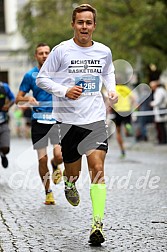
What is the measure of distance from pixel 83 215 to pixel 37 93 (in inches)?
74.2

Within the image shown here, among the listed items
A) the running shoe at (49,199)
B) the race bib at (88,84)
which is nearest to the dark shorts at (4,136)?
the running shoe at (49,199)

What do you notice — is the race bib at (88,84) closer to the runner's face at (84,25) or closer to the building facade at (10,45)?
the runner's face at (84,25)

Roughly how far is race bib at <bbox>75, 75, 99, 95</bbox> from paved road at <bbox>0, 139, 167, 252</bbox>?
1.20 metres

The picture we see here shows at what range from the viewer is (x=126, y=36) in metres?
21.2

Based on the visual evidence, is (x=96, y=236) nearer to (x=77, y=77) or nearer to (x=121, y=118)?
(x=77, y=77)

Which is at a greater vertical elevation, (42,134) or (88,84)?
(88,84)

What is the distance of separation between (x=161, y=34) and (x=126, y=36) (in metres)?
0.98

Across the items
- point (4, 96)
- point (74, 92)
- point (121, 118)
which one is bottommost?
point (121, 118)

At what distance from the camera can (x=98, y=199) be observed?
6.15 m

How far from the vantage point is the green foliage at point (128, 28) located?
65.8 ft

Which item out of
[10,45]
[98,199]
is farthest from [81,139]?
[10,45]

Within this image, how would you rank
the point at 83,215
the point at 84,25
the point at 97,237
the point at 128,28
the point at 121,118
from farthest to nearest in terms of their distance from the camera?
the point at 128,28 < the point at 121,118 < the point at 83,215 < the point at 84,25 < the point at 97,237

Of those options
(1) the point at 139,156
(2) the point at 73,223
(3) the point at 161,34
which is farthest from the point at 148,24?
(2) the point at 73,223

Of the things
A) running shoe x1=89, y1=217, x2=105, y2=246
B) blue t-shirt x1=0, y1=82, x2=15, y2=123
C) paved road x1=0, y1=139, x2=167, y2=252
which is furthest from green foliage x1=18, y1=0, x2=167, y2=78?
running shoe x1=89, y1=217, x2=105, y2=246
